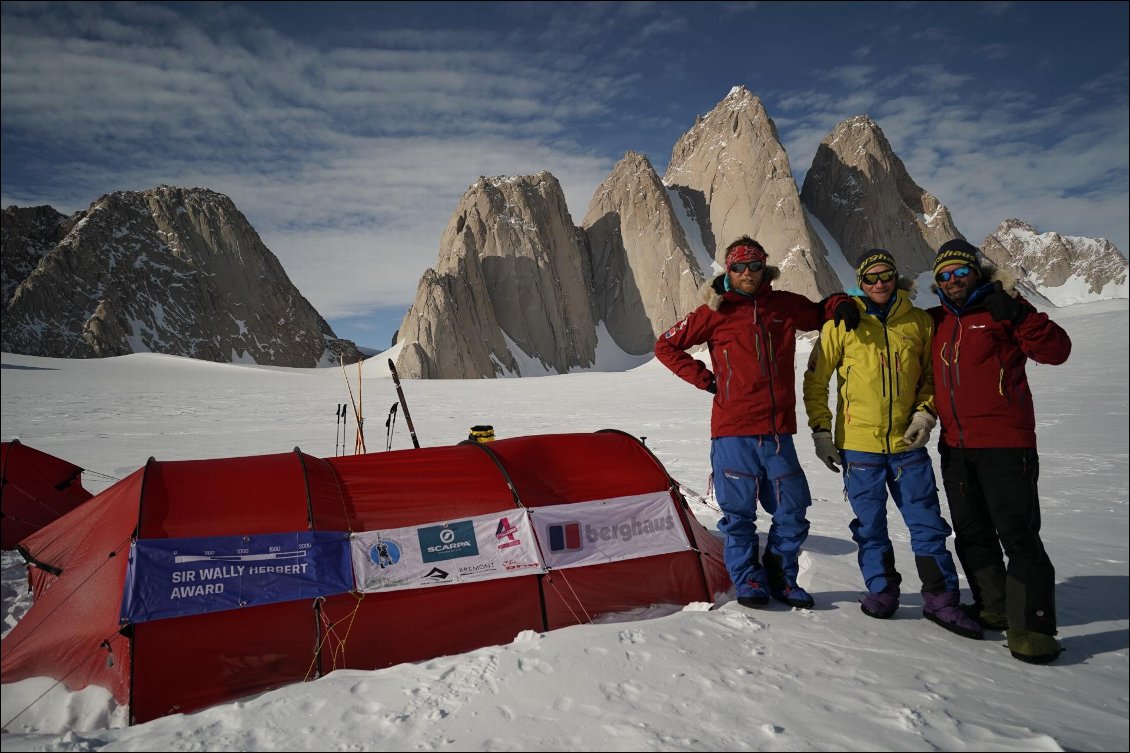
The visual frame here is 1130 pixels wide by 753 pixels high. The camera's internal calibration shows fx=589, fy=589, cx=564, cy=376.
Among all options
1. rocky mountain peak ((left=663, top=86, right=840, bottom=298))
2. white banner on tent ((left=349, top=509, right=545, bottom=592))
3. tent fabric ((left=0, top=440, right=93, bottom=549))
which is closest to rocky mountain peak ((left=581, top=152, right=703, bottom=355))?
rocky mountain peak ((left=663, top=86, right=840, bottom=298))

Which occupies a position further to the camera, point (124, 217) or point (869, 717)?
point (124, 217)

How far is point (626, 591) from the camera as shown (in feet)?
17.0

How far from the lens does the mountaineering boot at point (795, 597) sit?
460cm

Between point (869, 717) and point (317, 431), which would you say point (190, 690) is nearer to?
point (869, 717)

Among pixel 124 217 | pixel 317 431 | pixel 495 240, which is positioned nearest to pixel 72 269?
pixel 124 217

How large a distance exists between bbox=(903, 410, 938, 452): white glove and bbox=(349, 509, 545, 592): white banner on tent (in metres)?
3.00

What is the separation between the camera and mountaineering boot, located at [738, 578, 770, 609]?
15.0 ft

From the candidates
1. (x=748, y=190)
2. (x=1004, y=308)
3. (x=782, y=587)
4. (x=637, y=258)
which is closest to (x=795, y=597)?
(x=782, y=587)

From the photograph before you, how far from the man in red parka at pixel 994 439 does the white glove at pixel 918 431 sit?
11 centimetres

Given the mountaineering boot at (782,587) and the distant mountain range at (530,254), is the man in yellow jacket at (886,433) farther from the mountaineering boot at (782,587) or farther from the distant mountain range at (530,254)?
the distant mountain range at (530,254)

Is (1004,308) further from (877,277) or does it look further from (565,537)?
(565,537)

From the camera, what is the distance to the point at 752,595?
4590mm

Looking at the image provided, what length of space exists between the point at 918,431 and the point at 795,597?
158cm

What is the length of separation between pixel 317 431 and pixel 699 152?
302 ft
